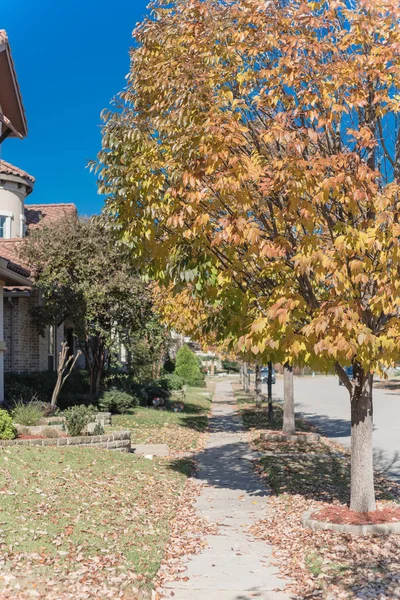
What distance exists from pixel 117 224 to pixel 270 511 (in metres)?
4.42

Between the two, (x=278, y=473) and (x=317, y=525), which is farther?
(x=278, y=473)

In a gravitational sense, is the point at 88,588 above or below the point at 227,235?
below

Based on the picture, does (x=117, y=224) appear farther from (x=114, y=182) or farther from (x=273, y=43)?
(x=273, y=43)

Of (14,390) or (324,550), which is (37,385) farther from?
(324,550)

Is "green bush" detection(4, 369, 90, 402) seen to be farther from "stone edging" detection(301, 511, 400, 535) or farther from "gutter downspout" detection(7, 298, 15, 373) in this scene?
"stone edging" detection(301, 511, 400, 535)

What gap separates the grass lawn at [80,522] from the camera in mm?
6020

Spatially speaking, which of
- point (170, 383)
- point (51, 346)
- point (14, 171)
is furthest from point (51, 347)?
point (170, 383)

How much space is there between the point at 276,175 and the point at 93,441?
7.88 m

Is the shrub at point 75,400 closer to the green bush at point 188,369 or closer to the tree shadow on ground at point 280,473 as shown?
the tree shadow on ground at point 280,473

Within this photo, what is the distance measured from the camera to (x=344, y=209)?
7.92 meters

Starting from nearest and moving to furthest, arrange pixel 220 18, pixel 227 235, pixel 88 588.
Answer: pixel 88 588, pixel 227 235, pixel 220 18

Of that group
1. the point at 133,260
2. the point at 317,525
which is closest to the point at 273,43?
the point at 133,260

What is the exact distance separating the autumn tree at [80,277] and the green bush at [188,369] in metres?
23.8

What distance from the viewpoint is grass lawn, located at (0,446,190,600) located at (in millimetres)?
6020
